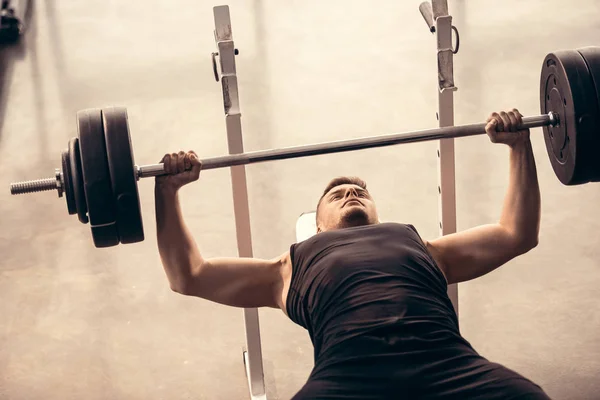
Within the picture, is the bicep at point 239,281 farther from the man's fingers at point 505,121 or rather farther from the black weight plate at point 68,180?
the man's fingers at point 505,121

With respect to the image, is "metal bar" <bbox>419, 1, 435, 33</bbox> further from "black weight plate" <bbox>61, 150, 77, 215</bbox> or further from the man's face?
"black weight plate" <bbox>61, 150, 77, 215</bbox>

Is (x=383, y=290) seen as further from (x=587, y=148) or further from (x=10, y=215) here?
(x=10, y=215)

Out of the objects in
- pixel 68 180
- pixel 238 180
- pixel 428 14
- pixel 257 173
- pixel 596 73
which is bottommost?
pixel 257 173

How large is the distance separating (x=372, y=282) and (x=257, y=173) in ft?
5.12

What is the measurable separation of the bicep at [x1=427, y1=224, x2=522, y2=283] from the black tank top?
130mm

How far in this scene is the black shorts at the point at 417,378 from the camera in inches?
85.4

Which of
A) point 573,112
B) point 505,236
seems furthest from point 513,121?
point 505,236

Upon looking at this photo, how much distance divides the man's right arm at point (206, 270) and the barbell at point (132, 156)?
96 millimetres

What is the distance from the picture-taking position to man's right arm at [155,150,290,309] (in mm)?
2553

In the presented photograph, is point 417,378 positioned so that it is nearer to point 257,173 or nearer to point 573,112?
point 573,112

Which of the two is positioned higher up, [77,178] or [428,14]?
[428,14]

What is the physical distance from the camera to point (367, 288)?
238 centimetres

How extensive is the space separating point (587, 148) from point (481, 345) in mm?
976

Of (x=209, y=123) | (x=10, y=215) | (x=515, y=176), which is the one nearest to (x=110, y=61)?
(x=209, y=123)
